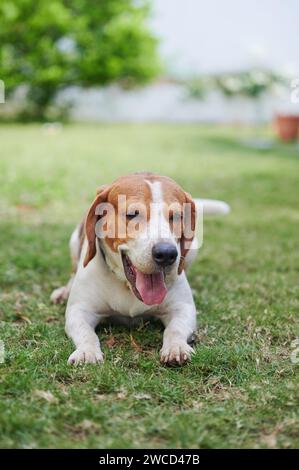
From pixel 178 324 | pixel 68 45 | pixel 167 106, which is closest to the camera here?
pixel 178 324

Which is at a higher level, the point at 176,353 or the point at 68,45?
the point at 68,45

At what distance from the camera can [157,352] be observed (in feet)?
12.2

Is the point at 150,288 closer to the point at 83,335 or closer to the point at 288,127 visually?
the point at 83,335

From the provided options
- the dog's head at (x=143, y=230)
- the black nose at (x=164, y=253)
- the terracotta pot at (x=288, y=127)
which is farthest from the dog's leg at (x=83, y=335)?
the terracotta pot at (x=288, y=127)

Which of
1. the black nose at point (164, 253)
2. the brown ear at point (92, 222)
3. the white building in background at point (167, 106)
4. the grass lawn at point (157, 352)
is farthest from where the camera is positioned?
the white building in background at point (167, 106)

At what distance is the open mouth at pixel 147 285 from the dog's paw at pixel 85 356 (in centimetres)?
39

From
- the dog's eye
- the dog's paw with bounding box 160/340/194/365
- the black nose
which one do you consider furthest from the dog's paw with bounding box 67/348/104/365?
the dog's eye

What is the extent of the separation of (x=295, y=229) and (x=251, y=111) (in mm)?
25721

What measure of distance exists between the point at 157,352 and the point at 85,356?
1.51 feet

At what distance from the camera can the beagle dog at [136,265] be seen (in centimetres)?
350

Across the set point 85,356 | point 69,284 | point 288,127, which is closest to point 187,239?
point 85,356

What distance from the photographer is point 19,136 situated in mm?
18438

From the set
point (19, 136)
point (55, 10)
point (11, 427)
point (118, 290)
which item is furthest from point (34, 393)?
point (55, 10)

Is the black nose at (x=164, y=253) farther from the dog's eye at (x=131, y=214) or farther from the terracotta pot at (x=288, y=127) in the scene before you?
the terracotta pot at (x=288, y=127)
